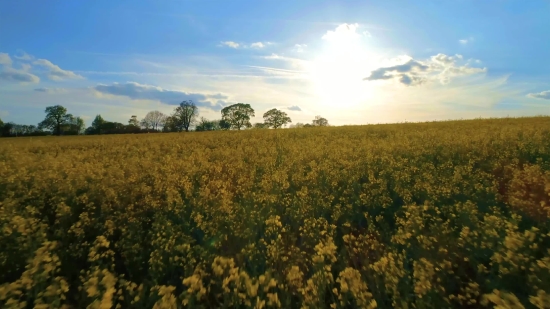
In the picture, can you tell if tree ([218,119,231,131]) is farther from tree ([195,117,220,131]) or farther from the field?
the field

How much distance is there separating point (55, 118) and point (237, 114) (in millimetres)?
27258

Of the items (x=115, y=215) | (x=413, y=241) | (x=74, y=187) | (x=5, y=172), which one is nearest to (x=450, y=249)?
(x=413, y=241)

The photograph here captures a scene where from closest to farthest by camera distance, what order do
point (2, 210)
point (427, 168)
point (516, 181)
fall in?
point (2, 210), point (516, 181), point (427, 168)

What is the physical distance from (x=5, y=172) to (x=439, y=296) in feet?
28.4

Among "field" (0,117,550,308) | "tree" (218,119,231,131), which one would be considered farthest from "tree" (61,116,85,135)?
"field" (0,117,550,308)

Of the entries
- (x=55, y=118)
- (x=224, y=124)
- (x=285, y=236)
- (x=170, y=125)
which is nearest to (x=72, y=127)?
(x=55, y=118)

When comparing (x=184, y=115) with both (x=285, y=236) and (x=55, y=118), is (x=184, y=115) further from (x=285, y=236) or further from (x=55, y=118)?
(x=285, y=236)

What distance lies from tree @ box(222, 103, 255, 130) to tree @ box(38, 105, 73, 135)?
78.7 feet

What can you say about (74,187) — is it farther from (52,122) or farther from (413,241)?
(52,122)

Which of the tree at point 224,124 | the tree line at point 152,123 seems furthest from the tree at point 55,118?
the tree at point 224,124

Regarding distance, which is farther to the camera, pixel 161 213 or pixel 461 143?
pixel 461 143

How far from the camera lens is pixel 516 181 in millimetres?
5121

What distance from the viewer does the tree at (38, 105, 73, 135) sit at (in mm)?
47188

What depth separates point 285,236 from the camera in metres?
3.88
